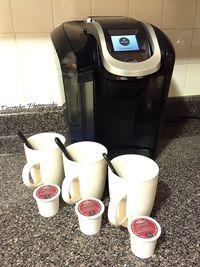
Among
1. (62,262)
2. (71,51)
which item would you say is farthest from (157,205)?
(71,51)

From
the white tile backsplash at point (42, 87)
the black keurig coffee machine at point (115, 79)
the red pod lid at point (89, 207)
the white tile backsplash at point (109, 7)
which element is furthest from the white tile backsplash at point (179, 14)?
the red pod lid at point (89, 207)

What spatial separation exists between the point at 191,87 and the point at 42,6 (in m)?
0.53

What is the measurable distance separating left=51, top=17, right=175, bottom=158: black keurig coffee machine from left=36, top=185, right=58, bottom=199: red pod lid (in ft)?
0.42

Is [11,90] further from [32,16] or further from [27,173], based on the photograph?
[27,173]

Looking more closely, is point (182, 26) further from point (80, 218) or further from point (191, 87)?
point (80, 218)

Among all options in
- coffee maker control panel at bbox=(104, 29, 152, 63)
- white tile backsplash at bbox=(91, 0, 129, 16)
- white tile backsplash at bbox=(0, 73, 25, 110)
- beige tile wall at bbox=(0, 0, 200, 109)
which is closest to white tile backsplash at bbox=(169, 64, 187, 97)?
beige tile wall at bbox=(0, 0, 200, 109)

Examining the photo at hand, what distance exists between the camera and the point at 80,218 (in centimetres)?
52

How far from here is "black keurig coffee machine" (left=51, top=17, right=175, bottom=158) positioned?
0.54 meters

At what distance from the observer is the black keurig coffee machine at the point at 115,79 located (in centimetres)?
54

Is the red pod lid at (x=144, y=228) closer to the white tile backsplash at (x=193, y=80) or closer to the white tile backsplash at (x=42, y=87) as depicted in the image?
the white tile backsplash at (x=42, y=87)

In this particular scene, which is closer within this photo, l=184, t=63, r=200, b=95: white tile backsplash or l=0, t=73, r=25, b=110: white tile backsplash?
l=0, t=73, r=25, b=110: white tile backsplash

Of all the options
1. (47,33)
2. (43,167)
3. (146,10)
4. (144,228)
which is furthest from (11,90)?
(144,228)

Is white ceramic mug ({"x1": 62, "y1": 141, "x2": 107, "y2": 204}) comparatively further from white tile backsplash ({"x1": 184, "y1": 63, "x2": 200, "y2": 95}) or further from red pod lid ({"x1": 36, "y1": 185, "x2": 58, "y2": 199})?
white tile backsplash ({"x1": 184, "y1": 63, "x2": 200, "y2": 95})

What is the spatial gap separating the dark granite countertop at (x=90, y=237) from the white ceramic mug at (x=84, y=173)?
2.1 inches
